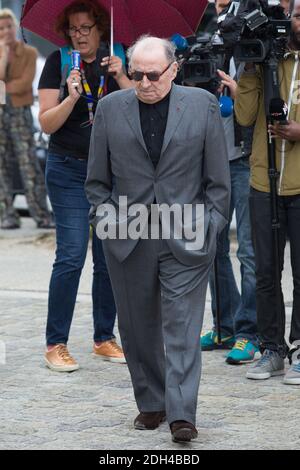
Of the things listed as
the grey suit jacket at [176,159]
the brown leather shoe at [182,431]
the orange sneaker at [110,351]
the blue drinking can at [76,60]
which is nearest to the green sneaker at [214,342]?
the orange sneaker at [110,351]

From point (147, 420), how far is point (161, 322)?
0.47 meters

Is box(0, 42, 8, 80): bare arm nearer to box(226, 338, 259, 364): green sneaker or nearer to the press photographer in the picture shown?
the press photographer

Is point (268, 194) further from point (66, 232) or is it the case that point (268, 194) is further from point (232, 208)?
point (66, 232)

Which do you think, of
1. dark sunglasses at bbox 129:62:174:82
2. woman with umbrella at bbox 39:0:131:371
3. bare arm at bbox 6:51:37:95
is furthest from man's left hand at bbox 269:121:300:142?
bare arm at bbox 6:51:37:95

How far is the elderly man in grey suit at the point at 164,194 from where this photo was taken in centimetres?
580

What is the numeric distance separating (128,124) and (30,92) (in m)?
7.36

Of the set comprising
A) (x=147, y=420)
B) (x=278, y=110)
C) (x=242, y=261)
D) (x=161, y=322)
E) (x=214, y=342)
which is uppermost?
(x=278, y=110)

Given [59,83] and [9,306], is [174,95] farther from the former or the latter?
[9,306]

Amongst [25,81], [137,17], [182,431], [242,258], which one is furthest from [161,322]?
[25,81]

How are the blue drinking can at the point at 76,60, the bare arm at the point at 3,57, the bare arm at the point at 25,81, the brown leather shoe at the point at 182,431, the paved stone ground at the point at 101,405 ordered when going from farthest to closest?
the bare arm at the point at 25,81, the bare arm at the point at 3,57, the blue drinking can at the point at 76,60, the paved stone ground at the point at 101,405, the brown leather shoe at the point at 182,431

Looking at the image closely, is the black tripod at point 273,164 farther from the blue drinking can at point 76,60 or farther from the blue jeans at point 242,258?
the blue drinking can at point 76,60

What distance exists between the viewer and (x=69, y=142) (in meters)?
7.34

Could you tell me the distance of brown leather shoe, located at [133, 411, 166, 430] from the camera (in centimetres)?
604
